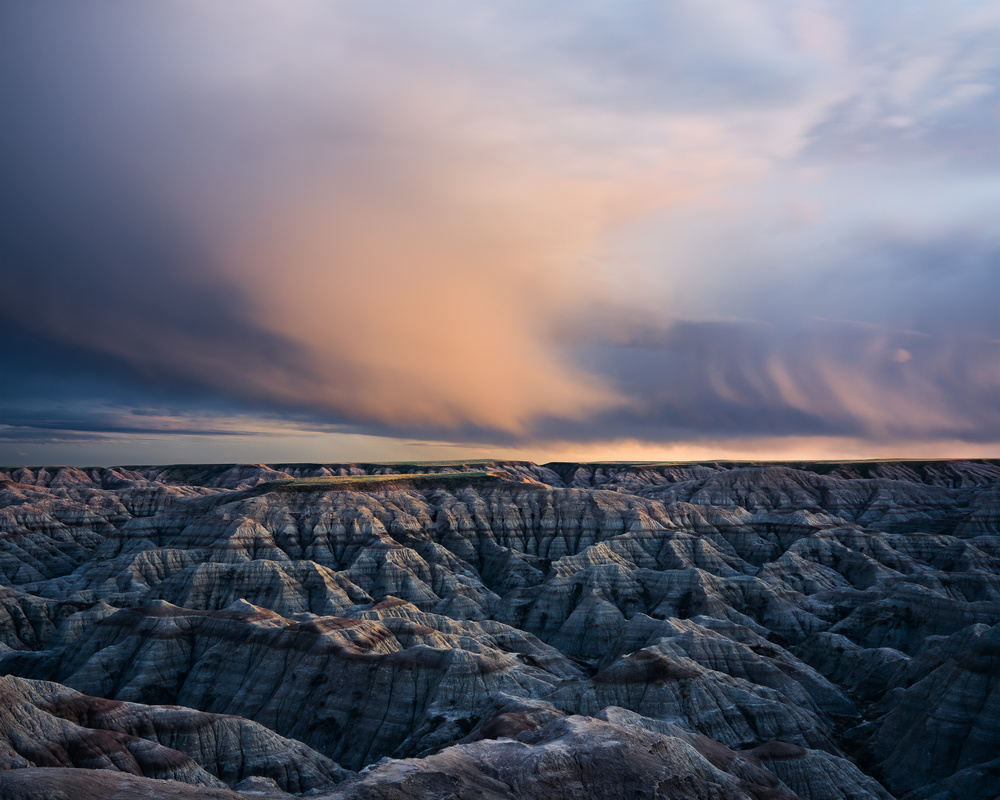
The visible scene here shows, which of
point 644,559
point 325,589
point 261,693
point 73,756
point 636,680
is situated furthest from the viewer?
point 644,559

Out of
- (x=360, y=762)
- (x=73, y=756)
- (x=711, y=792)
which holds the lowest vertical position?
(x=360, y=762)

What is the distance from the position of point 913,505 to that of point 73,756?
178170mm

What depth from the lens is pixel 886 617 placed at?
321 ft

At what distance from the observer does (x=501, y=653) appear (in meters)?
78.4

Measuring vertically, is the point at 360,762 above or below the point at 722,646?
below

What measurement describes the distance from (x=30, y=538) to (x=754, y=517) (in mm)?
155158

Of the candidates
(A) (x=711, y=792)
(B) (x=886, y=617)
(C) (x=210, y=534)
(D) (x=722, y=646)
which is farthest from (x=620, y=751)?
(C) (x=210, y=534)

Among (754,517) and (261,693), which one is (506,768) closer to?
(261,693)

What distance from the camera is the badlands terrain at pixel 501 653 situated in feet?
156

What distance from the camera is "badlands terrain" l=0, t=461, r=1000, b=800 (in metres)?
47.6

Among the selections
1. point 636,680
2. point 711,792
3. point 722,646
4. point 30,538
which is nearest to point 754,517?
point 722,646

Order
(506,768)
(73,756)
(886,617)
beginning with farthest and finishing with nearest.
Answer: (886,617)
(73,756)
(506,768)

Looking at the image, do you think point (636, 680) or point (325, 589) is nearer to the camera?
point (636, 680)

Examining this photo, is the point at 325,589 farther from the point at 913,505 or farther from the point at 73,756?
the point at 913,505
